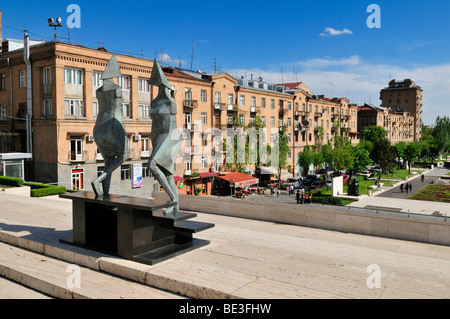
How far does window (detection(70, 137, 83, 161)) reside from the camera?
29.4 m

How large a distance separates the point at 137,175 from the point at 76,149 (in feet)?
19.1

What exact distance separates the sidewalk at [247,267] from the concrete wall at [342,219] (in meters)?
0.39

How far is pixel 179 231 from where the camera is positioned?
1125 cm

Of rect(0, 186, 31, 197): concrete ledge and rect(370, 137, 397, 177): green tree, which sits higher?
rect(370, 137, 397, 177): green tree

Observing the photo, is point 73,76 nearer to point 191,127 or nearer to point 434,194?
point 191,127

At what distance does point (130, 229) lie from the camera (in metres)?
9.70

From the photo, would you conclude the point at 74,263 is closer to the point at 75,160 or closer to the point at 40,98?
the point at 75,160

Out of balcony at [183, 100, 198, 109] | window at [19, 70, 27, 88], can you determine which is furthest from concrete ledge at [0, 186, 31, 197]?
balcony at [183, 100, 198, 109]

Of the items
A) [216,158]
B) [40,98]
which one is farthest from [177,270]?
[216,158]

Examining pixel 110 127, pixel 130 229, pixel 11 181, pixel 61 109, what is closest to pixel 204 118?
pixel 61 109

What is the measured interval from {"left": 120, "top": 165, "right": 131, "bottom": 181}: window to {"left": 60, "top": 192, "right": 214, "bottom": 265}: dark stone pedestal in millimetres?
21489

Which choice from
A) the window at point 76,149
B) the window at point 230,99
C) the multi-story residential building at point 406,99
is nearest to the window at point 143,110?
the window at point 76,149
